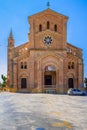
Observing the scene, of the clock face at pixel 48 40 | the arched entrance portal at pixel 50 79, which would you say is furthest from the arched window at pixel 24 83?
the clock face at pixel 48 40

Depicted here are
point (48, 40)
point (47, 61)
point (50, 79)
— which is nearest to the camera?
point (47, 61)

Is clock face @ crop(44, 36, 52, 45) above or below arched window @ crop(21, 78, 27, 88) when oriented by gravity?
above

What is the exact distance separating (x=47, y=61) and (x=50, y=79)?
4.40 meters

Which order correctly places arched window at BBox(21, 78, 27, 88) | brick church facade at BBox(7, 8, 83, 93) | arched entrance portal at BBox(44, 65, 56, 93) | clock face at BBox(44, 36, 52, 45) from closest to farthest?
arched entrance portal at BBox(44, 65, 56, 93)
brick church facade at BBox(7, 8, 83, 93)
arched window at BBox(21, 78, 27, 88)
clock face at BBox(44, 36, 52, 45)

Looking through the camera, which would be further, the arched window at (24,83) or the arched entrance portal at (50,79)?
the arched window at (24,83)

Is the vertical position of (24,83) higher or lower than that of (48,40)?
lower

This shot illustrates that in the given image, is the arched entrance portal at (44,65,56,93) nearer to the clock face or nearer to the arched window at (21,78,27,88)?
the arched window at (21,78,27,88)

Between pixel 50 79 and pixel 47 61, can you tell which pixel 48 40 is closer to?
pixel 47 61

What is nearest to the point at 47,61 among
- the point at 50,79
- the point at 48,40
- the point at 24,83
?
the point at 50,79

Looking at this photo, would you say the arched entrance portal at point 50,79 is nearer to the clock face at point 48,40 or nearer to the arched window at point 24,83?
the arched window at point 24,83

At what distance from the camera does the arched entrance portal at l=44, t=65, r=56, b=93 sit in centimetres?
6072

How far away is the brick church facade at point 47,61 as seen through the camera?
61.1m

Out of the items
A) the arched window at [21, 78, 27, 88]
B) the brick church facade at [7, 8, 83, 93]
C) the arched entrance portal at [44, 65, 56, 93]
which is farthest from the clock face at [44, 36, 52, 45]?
the arched window at [21, 78, 27, 88]

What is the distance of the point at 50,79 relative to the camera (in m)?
63.6
